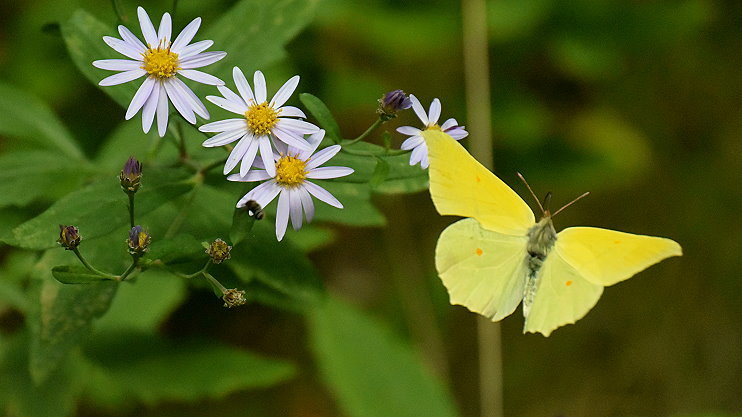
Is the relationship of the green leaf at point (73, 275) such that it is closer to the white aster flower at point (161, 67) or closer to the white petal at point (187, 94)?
the white aster flower at point (161, 67)

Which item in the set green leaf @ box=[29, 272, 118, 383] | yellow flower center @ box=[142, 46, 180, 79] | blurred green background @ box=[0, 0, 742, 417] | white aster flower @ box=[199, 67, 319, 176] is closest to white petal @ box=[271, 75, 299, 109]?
white aster flower @ box=[199, 67, 319, 176]

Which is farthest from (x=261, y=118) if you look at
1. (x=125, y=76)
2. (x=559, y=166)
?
(x=559, y=166)

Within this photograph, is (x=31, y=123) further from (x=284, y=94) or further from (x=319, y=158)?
(x=319, y=158)

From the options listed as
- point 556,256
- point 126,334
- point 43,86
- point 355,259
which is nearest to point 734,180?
point 355,259

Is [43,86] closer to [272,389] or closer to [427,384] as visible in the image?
[272,389]

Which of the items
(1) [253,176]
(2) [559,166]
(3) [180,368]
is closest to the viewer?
(1) [253,176]

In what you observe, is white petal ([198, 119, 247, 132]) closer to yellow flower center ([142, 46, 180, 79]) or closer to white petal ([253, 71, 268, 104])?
white petal ([253, 71, 268, 104])

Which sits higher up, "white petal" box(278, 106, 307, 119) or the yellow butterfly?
"white petal" box(278, 106, 307, 119)
